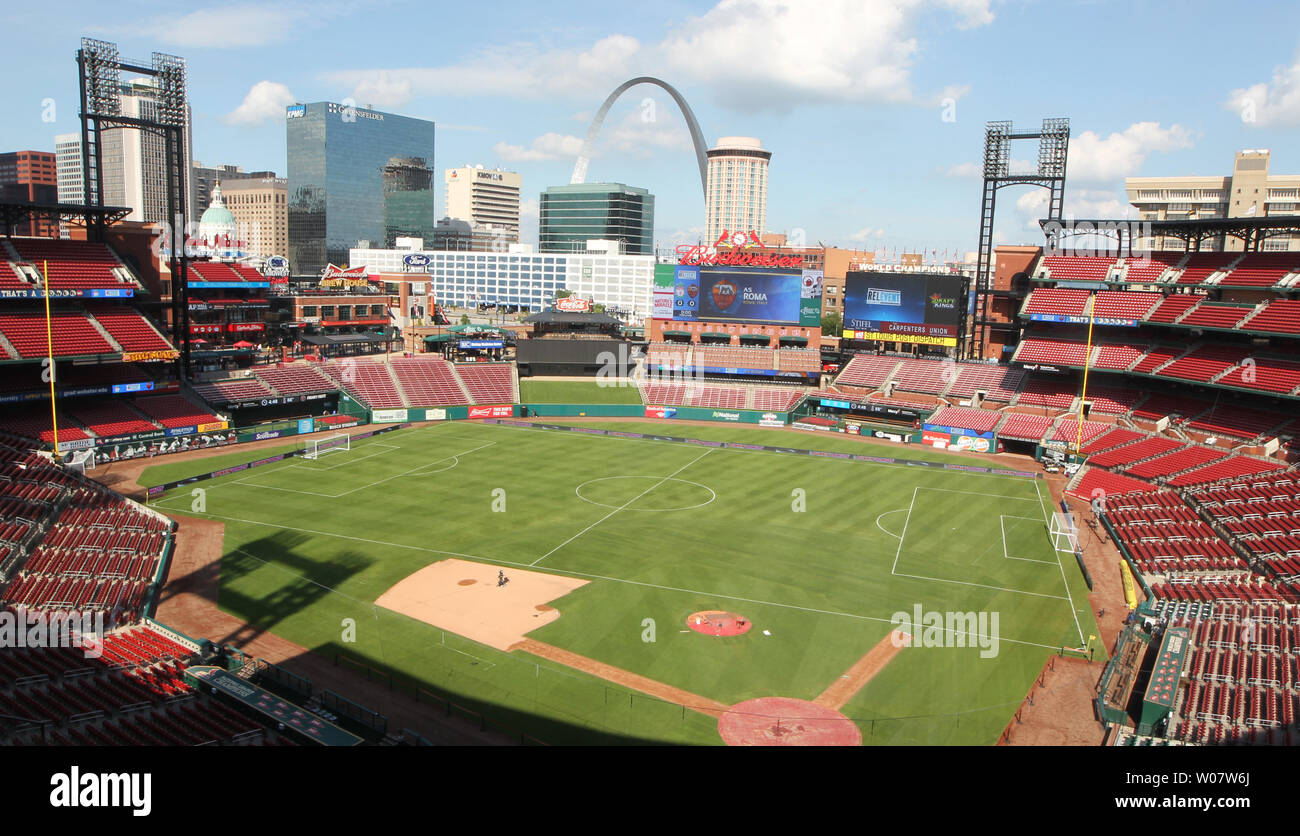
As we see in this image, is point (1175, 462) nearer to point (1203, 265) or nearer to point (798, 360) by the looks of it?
point (1203, 265)

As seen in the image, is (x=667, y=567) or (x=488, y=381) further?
(x=488, y=381)

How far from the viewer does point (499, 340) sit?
96812 mm

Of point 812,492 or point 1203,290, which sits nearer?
point 812,492

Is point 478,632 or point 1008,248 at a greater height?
point 1008,248

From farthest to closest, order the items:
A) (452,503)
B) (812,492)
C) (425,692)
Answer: (812,492), (452,503), (425,692)

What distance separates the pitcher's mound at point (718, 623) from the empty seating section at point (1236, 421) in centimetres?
4267

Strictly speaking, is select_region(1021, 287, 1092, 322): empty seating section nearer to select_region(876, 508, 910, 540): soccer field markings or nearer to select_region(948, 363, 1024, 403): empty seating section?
select_region(948, 363, 1024, 403): empty seating section

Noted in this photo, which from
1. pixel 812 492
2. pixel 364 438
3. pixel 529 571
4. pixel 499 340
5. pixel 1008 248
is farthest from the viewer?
pixel 499 340

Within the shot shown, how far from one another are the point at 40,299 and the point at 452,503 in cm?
3383

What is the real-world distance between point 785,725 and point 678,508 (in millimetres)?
25701

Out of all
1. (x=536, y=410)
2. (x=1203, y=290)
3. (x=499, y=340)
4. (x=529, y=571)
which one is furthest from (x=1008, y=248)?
(x=529, y=571)

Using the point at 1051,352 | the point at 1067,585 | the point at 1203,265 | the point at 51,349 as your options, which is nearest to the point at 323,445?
the point at 51,349

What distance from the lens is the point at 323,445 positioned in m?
66.9

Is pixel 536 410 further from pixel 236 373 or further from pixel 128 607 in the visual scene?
pixel 128 607
